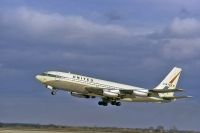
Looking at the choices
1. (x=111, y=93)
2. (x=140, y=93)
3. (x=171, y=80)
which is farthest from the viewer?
(x=171, y=80)

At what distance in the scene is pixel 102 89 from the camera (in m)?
134

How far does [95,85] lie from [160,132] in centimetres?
3330

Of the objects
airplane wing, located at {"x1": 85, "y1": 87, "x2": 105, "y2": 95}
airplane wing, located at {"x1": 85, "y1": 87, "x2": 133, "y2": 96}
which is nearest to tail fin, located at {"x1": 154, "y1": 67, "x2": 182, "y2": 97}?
airplane wing, located at {"x1": 85, "y1": 87, "x2": 133, "y2": 96}

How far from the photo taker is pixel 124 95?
139 meters

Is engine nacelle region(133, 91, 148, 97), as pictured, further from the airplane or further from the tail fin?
the tail fin

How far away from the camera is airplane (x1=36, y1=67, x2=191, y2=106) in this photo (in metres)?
130

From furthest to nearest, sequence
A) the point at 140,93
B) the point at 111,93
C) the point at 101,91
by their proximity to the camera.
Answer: the point at 140,93, the point at 111,93, the point at 101,91

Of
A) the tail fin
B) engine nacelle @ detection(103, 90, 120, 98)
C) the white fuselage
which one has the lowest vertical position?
engine nacelle @ detection(103, 90, 120, 98)

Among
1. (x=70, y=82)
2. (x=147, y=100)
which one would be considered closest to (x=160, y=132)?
(x=147, y=100)

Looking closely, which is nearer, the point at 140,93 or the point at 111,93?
the point at 111,93

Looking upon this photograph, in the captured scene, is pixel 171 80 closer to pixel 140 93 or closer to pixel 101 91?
pixel 140 93

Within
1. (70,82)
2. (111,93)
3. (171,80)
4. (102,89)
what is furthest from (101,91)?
(171,80)

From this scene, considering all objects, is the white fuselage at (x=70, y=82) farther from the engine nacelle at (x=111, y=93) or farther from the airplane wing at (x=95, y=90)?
the engine nacelle at (x=111, y=93)

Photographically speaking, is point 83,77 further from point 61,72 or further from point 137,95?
point 137,95
